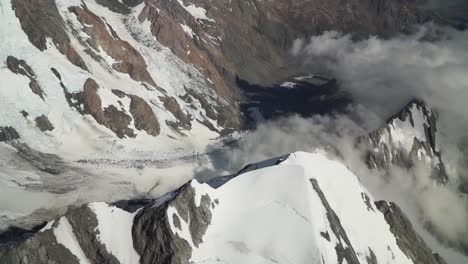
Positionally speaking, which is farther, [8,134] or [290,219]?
[8,134]

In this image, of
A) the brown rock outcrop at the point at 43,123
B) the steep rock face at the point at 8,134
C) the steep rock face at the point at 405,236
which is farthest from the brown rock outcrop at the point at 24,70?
the steep rock face at the point at 405,236

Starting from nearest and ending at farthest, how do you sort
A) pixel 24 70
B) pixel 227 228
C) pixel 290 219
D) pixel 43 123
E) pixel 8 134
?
1. pixel 227 228
2. pixel 290 219
3. pixel 8 134
4. pixel 43 123
5. pixel 24 70

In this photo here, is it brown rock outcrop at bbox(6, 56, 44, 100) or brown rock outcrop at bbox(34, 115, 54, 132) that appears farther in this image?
brown rock outcrop at bbox(6, 56, 44, 100)

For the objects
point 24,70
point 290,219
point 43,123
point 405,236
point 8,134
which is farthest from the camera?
point 24,70

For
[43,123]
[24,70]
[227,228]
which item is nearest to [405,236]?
[227,228]

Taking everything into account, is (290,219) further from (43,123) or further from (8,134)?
(43,123)

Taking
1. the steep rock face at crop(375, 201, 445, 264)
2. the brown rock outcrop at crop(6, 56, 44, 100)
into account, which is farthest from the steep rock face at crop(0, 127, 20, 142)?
the steep rock face at crop(375, 201, 445, 264)

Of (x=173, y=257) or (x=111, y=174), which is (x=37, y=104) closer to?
(x=111, y=174)

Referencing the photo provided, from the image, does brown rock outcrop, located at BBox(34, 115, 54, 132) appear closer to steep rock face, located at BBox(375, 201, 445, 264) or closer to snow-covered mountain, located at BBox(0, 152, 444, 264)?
snow-covered mountain, located at BBox(0, 152, 444, 264)

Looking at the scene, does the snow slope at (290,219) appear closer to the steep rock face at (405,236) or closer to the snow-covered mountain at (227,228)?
the snow-covered mountain at (227,228)
